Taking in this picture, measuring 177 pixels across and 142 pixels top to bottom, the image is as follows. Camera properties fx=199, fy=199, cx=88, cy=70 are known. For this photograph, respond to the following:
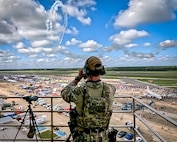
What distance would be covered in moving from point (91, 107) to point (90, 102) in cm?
4

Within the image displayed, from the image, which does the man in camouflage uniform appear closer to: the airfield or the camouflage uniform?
the camouflage uniform

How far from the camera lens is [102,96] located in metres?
1.46

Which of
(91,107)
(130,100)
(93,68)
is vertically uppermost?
(93,68)

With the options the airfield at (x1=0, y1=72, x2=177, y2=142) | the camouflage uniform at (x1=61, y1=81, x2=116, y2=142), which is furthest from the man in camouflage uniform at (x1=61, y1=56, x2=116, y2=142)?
the airfield at (x1=0, y1=72, x2=177, y2=142)

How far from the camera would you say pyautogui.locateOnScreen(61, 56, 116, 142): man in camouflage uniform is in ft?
4.64

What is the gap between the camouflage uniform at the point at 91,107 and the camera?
1415 millimetres

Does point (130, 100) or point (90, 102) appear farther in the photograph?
point (130, 100)

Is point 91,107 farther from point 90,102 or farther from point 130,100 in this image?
point 130,100

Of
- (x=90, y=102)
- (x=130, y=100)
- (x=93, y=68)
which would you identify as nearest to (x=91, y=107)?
(x=90, y=102)

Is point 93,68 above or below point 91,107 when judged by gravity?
above

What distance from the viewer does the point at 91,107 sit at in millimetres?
1424

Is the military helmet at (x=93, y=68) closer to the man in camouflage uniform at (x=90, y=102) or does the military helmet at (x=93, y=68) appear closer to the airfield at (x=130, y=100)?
the man in camouflage uniform at (x=90, y=102)

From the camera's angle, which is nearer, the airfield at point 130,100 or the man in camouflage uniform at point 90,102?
the man in camouflage uniform at point 90,102

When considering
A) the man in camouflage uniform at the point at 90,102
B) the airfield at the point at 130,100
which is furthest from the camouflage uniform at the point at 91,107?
the airfield at the point at 130,100
